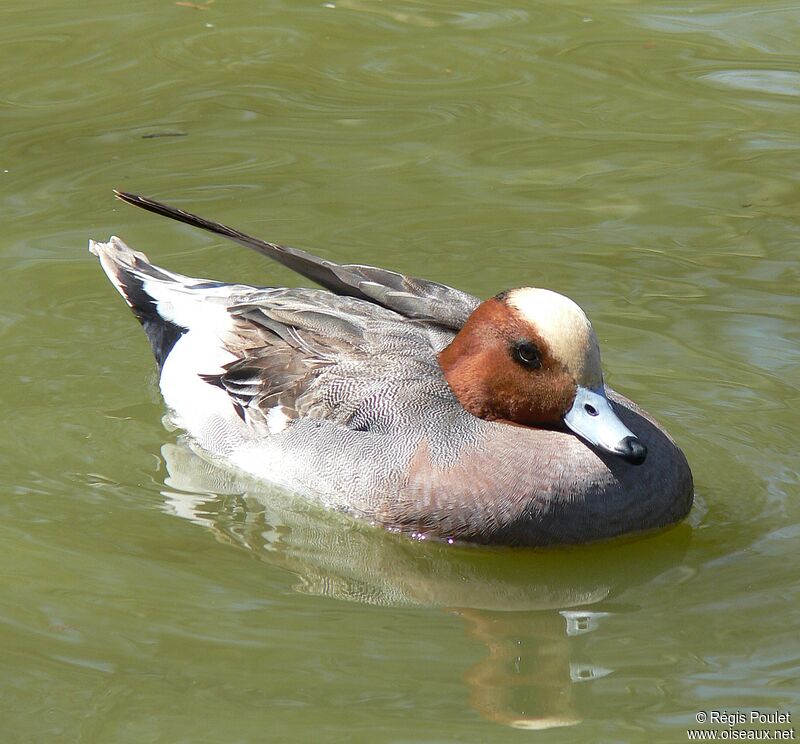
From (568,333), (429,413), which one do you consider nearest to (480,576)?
(429,413)

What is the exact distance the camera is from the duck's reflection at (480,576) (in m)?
4.39

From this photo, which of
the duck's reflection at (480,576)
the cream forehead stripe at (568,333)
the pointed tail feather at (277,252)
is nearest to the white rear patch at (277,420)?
the duck's reflection at (480,576)

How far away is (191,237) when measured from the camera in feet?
25.2

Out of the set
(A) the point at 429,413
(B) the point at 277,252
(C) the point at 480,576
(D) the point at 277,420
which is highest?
(B) the point at 277,252

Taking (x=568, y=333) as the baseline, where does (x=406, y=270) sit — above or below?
below

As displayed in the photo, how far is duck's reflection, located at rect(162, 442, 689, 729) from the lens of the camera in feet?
14.4

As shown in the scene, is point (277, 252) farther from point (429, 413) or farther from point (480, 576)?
point (480, 576)

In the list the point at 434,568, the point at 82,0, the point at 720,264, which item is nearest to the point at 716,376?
the point at 720,264

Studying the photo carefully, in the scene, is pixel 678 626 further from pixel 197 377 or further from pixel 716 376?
pixel 197 377

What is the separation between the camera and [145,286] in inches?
259

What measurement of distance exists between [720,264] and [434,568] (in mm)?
2862

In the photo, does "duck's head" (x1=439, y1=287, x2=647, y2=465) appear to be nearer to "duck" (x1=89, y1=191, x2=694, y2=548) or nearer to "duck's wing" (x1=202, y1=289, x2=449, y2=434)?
"duck" (x1=89, y1=191, x2=694, y2=548)

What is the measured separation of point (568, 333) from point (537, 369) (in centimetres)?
21

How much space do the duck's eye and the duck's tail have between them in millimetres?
1795
